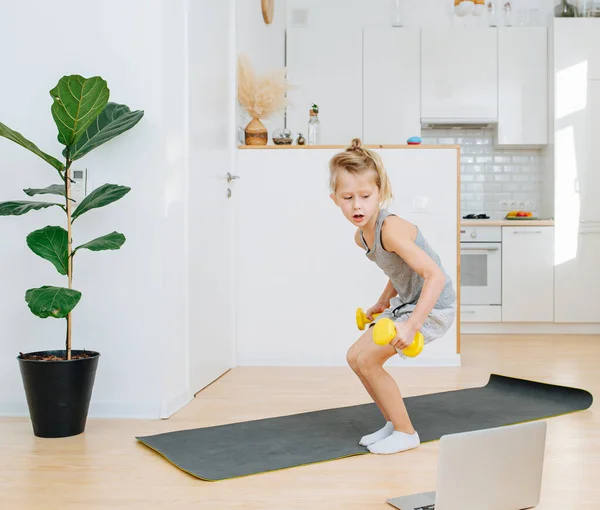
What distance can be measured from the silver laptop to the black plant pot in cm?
121

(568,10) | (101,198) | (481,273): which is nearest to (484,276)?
(481,273)

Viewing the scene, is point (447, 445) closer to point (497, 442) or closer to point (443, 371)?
point (497, 442)

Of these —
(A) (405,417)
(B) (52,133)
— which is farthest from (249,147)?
(A) (405,417)

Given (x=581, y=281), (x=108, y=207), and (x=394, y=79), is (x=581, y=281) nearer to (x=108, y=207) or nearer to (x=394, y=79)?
(x=394, y=79)

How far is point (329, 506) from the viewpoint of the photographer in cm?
179

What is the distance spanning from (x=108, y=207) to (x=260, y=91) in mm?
1532

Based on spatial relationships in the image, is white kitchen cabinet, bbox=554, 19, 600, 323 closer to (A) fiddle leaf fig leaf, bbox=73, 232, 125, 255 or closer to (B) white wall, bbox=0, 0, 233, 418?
(B) white wall, bbox=0, 0, 233, 418

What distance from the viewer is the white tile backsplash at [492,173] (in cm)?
593

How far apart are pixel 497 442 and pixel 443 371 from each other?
7.00ft

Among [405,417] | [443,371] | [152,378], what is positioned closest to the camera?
[405,417]

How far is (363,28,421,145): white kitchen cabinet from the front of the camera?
223 inches

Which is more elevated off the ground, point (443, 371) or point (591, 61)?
point (591, 61)

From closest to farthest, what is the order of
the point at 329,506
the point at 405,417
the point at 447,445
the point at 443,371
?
the point at 447,445, the point at 329,506, the point at 405,417, the point at 443,371

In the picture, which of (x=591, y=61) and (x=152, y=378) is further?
(x=591, y=61)
